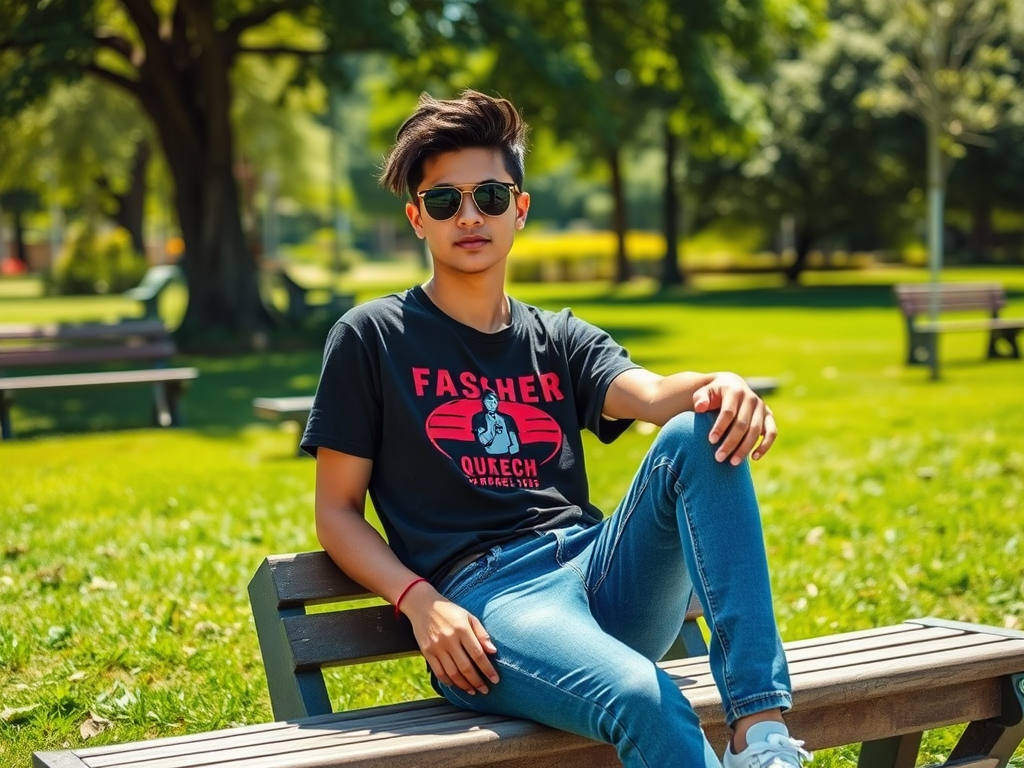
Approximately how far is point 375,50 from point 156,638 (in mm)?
14632

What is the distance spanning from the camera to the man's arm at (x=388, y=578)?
2994 mm

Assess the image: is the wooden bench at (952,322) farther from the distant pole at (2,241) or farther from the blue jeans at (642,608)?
the distant pole at (2,241)

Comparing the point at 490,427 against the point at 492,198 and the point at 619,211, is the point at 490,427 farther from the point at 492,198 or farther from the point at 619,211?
the point at 619,211

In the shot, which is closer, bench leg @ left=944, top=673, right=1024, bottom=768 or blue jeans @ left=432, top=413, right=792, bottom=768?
blue jeans @ left=432, top=413, right=792, bottom=768

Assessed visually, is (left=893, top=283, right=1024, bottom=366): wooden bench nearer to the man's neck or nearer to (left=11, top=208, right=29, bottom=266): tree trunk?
the man's neck

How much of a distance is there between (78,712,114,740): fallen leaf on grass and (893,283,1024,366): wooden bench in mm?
10888

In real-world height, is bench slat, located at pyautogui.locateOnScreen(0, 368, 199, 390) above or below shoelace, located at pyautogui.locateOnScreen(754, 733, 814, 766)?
below

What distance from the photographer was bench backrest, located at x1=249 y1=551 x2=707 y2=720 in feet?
10.6

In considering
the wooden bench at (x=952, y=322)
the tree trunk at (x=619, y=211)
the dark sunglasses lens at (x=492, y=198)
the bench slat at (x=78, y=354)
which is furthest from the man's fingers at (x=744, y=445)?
the tree trunk at (x=619, y=211)

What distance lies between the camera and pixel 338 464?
3.29 meters

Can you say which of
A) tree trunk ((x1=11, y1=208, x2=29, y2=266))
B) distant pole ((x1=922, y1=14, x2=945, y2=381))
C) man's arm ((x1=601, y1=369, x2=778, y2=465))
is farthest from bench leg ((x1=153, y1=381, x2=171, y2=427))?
tree trunk ((x1=11, y1=208, x2=29, y2=266))

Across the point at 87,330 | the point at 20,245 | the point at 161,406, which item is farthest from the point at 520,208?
the point at 20,245

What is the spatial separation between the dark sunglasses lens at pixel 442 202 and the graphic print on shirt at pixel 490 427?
369 mm

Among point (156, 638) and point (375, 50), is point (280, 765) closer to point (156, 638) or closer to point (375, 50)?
point (156, 638)
